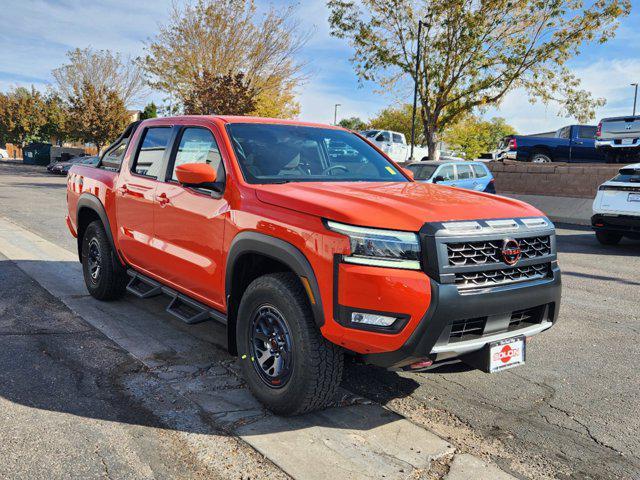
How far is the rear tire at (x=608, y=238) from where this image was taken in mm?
10883

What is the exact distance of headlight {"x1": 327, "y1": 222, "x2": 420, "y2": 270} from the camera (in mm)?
2863

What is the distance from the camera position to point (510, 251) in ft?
10.1

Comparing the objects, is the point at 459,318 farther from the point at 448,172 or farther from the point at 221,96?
the point at 221,96

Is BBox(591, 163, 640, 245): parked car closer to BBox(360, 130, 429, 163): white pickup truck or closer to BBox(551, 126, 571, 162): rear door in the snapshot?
BBox(551, 126, 571, 162): rear door

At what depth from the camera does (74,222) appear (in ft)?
20.4

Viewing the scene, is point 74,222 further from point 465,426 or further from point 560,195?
point 560,195

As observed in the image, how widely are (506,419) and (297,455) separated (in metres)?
1.35

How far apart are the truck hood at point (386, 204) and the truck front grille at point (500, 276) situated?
309mm

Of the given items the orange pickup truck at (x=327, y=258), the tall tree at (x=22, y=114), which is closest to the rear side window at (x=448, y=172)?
the orange pickup truck at (x=327, y=258)

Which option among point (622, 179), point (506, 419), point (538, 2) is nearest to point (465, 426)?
point (506, 419)

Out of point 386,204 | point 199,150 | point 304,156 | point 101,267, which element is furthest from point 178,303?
point 386,204

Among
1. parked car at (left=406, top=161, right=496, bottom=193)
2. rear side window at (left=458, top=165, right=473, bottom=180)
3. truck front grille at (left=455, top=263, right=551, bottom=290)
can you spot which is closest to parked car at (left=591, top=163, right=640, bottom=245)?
parked car at (left=406, top=161, right=496, bottom=193)

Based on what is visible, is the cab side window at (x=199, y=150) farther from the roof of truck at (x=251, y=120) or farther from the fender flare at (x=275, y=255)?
the fender flare at (x=275, y=255)

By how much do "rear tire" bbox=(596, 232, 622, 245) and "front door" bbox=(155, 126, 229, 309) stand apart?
9.26 metres
